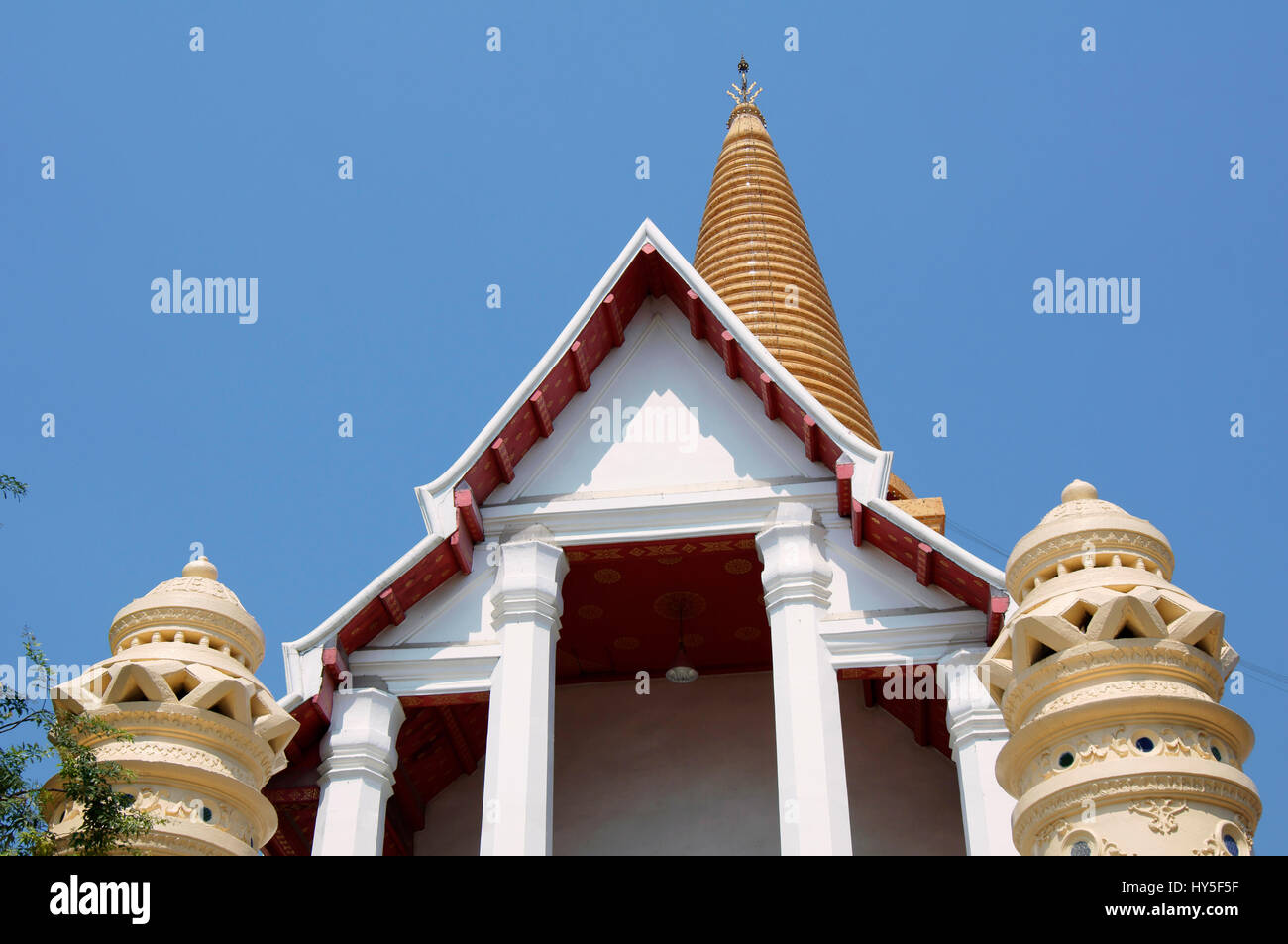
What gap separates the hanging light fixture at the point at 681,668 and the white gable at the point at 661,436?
174 cm

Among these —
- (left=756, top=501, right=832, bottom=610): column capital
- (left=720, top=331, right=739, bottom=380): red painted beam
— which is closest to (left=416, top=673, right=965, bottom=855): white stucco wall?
(left=756, top=501, right=832, bottom=610): column capital

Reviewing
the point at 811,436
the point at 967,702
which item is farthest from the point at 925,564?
the point at 811,436

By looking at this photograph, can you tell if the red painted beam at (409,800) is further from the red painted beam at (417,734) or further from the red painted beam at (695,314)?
the red painted beam at (695,314)

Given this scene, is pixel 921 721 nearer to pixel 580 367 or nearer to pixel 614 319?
pixel 580 367

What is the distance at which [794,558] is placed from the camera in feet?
47.9

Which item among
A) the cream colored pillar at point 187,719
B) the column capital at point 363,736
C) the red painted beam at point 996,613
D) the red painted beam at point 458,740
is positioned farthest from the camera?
the red painted beam at point 458,740

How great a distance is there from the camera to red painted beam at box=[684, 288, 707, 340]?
15.9 meters

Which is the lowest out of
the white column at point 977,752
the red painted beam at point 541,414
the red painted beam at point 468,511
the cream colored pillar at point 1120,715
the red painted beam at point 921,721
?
the cream colored pillar at point 1120,715

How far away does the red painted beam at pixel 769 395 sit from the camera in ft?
50.1

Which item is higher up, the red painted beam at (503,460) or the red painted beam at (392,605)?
the red painted beam at (503,460)

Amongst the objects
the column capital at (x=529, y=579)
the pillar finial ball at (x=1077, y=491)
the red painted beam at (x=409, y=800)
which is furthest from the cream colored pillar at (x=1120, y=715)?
the red painted beam at (x=409, y=800)

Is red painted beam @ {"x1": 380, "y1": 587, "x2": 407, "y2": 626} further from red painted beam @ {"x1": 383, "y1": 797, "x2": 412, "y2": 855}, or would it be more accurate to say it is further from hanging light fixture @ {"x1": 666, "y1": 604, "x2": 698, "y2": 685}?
hanging light fixture @ {"x1": 666, "y1": 604, "x2": 698, "y2": 685}

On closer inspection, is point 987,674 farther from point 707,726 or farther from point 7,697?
point 707,726

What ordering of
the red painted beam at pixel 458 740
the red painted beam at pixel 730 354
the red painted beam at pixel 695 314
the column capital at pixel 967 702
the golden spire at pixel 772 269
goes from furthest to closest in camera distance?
the golden spire at pixel 772 269
the red painted beam at pixel 458 740
the red painted beam at pixel 695 314
the red painted beam at pixel 730 354
the column capital at pixel 967 702
